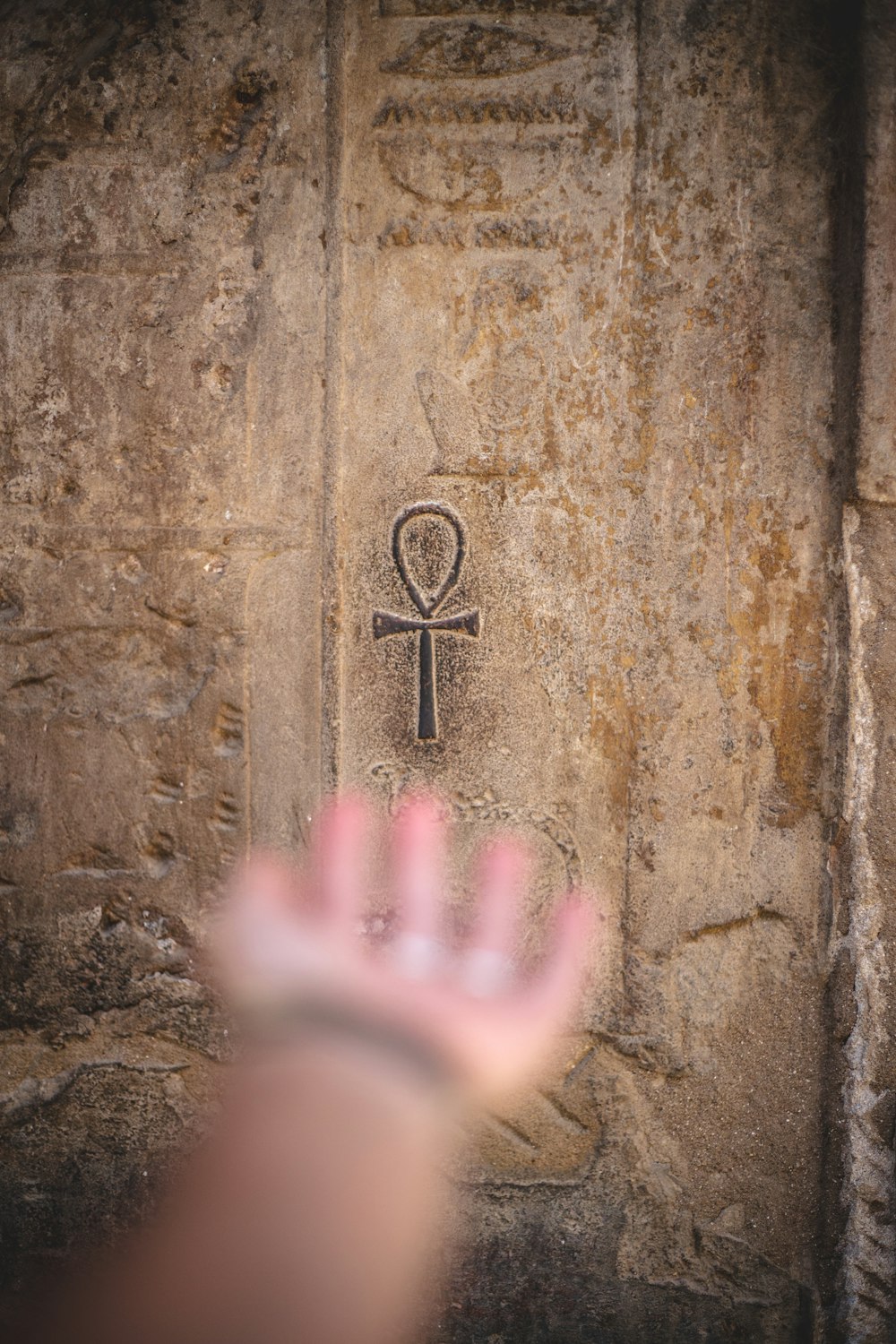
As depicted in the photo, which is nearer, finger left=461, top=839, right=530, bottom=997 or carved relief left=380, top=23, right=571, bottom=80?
carved relief left=380, top=23, right=571, bottom=80

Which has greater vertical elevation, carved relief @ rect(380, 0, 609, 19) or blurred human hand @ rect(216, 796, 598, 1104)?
carved relief @ rect(380, 0, 609, 19)

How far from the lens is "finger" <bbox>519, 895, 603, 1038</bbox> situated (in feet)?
Result: 6.46

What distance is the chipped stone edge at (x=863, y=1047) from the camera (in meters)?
1.81

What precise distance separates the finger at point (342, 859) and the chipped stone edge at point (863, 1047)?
1.10 meters

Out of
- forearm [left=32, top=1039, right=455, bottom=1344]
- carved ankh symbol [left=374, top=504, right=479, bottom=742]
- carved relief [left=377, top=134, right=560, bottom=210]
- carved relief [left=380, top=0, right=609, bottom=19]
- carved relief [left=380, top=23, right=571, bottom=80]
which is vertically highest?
carved relief [left=380, top=0, right=609, bottom=19]

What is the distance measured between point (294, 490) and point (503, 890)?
3.45 feet

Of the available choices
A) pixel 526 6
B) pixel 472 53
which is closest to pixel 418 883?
pixel 472 53

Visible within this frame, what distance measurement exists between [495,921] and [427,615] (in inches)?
29.0

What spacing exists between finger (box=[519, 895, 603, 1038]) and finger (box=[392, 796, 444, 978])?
255 mm

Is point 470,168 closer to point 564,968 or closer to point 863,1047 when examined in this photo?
point 564,968

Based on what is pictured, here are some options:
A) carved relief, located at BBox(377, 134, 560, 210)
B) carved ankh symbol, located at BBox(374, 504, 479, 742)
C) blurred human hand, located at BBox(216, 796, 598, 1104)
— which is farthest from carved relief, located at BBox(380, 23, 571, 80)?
blurred human hand, located at BBox(216, 796, 598, 1104)

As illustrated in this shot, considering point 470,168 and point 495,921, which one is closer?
point 470,168

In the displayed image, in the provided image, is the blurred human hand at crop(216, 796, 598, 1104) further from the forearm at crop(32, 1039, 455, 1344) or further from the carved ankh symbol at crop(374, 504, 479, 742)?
the carved ankh symbol at crop(374, 504, 479, 742)

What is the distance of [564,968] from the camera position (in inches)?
77.7
